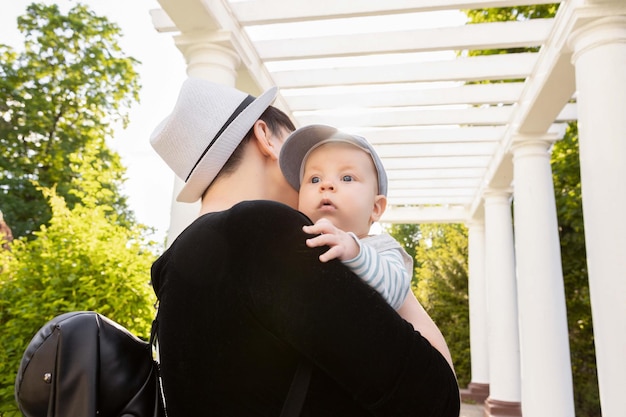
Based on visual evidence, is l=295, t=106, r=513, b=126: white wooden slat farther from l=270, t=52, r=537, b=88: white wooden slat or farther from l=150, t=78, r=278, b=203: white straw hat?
l=150, t=78, r=278, b=203: white straw hat

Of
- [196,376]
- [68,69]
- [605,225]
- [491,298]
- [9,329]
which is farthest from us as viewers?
[68,69]

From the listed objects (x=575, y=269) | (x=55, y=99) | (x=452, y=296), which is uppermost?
(x=55, y=99)

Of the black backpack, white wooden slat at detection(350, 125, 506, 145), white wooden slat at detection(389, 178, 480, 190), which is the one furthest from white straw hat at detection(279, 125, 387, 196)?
white wooden slat at detection(389, 178, 480, 190)

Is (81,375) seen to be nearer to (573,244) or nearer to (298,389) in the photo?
(298,389)

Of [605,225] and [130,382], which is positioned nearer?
[130,382]

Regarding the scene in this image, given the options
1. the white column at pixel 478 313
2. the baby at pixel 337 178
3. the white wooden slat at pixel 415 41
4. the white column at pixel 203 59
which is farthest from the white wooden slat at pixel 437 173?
the baby at pixel 337 178

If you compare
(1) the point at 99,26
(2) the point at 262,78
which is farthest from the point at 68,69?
(2) the point at 262,78

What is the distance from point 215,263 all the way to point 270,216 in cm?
20

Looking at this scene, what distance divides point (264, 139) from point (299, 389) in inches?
37.7

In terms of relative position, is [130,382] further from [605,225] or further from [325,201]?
[605,225]

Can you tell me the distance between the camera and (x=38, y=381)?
1.49 m

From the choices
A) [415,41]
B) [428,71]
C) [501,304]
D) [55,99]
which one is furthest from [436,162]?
[55,99]

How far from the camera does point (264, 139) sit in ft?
6.36

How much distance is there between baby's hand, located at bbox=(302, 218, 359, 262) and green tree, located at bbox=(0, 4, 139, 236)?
20.5m
